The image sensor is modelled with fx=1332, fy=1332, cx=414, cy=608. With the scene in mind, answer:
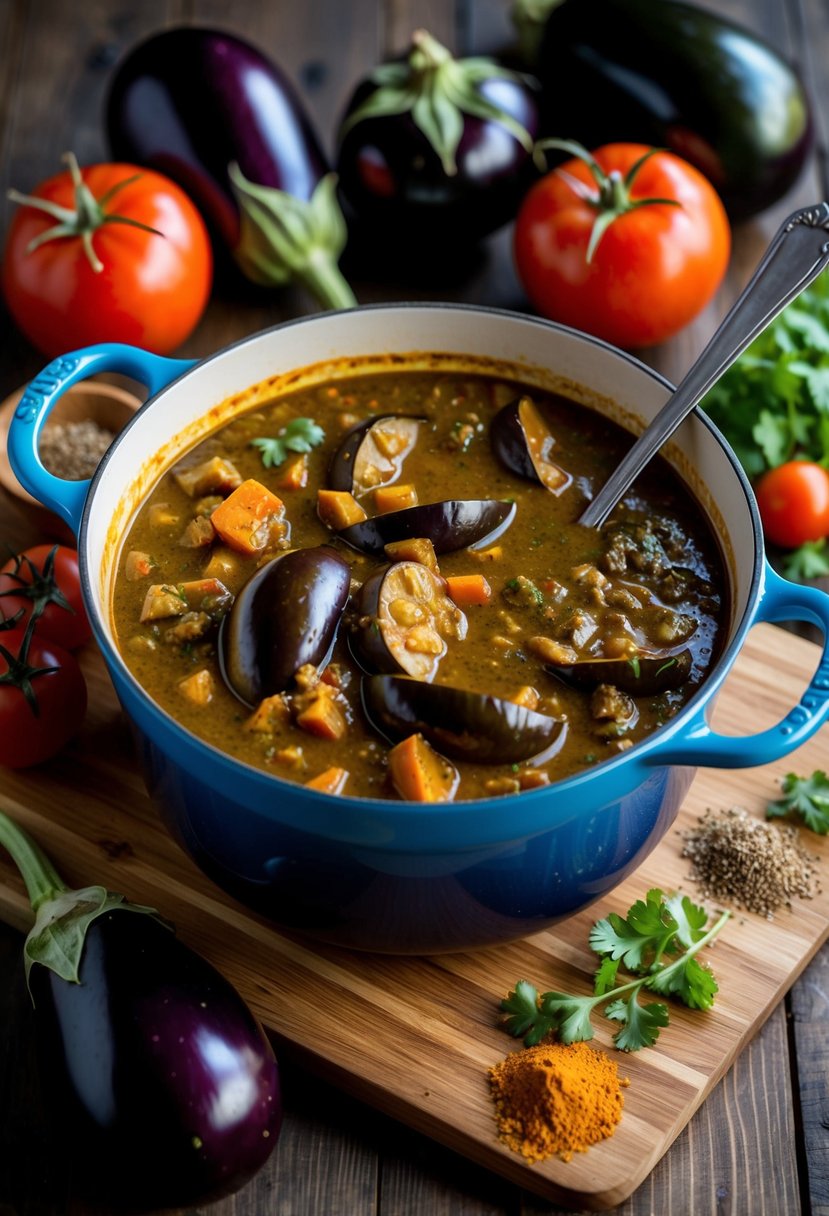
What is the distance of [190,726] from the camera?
2.99 meters

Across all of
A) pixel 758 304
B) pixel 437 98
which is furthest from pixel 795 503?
Result: pixel 437 98

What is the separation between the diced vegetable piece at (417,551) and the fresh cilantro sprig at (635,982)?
0.97 metres

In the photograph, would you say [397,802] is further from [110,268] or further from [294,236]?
[294,236]

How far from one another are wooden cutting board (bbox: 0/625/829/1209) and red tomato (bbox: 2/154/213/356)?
161cm

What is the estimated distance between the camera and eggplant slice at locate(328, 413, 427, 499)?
3529mm

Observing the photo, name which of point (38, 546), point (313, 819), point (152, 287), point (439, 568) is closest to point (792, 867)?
point (439, 568)

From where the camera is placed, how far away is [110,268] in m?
4.54

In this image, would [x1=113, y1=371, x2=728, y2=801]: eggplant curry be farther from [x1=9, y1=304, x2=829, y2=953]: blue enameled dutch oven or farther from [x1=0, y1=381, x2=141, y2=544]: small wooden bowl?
[x1=0, y1=381, x2=141, y2=544]: small wooden bowl

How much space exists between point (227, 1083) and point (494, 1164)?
0.62 metres

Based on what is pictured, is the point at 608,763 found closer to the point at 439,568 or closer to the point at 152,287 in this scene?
the point at 439,568

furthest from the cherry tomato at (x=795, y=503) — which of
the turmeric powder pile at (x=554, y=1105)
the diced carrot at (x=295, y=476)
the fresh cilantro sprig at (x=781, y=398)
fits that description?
the turmeric powder pile at (x=554, y=1105)

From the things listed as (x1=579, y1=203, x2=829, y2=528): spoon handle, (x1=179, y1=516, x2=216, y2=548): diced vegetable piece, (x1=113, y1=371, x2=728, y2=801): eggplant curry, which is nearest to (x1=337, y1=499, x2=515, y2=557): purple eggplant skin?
(x1=113, y1=371, x2=728, y2=801): eggplant curry

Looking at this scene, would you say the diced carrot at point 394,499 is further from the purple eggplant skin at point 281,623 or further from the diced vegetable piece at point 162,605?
the diced vegetable piece at point 162,605

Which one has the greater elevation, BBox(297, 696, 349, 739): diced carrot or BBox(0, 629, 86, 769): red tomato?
BBox(297, 696, 349, 739): diced carrot
